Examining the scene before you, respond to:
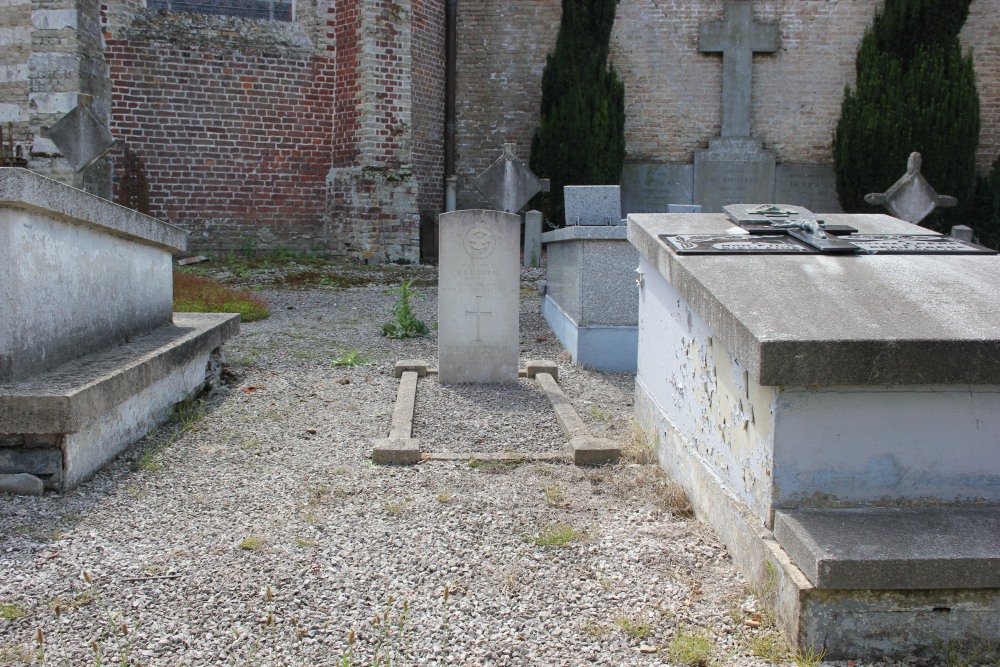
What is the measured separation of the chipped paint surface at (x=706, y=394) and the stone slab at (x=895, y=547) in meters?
0.22

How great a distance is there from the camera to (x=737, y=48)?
14250mm

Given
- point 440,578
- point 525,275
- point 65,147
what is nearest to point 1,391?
point 440,578

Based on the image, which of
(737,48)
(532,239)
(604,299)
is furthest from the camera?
(737,48)

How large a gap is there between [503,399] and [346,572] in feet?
9.13

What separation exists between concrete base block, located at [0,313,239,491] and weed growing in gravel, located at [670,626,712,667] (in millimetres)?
2564

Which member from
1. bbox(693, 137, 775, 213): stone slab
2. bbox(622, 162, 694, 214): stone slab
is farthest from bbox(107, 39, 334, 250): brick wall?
bbox(693, 137, 775, 213): stone slab

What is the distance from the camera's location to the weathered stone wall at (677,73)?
14258 millimetres

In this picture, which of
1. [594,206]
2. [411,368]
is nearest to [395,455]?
[411,368]

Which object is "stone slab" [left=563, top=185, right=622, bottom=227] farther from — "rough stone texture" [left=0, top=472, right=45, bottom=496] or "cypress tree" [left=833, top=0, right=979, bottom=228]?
"cypress tree" [left=833, top=0, right=979, bottom=228]

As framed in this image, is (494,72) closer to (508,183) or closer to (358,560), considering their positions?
(508,183)

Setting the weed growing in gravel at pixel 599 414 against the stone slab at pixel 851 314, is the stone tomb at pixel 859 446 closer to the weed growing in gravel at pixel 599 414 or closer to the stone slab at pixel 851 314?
the stone slab at pixel 851 314

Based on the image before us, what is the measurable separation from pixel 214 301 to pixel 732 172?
928cm

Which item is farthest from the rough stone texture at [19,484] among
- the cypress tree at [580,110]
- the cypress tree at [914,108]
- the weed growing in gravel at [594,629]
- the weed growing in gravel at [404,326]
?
the cypress tree at [914,108]

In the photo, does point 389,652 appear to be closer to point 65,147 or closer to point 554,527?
point 554,527
